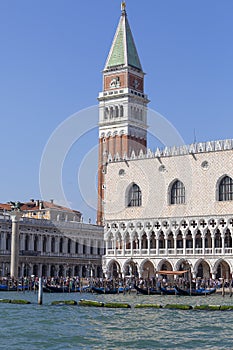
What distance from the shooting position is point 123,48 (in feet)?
211

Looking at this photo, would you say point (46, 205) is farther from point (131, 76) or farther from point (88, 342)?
point (88, 342)

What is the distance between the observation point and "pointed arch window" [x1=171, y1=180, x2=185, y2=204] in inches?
1817

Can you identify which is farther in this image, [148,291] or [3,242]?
[3,242]

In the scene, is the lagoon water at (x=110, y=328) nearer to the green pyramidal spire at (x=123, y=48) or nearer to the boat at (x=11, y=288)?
the boat at (x=11, y=288)

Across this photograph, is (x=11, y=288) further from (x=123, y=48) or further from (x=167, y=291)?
(x=123, y=48)

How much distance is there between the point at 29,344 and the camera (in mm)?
19875

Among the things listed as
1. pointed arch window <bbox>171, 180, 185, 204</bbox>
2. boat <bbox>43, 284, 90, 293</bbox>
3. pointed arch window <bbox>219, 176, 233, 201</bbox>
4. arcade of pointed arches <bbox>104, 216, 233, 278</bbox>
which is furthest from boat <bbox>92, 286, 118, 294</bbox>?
pointed arch window <bbox>219, 176, 233, 201</bbox>

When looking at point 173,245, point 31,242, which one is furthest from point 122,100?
point 173,245

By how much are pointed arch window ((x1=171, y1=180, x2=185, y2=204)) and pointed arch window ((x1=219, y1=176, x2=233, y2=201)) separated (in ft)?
8.84

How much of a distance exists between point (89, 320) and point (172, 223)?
2169cm

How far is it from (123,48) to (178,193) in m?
22.0

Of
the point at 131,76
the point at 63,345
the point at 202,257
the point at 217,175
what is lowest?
the point at 63,345

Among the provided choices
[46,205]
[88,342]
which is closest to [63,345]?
[88,342]

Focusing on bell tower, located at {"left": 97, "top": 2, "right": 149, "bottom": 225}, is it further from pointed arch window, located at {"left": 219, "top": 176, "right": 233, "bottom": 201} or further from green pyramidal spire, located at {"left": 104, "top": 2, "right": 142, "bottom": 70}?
pointed arch window, located at {"left": 219, "top": 176, "right": 233, "bottom": 201}
